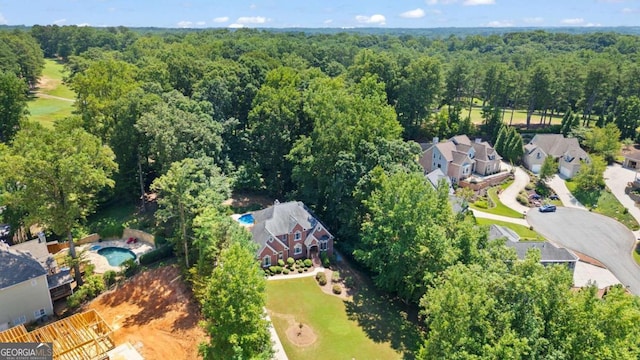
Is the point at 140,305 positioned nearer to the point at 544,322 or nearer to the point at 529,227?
the point at 544,322

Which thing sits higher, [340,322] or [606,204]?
[340,322]

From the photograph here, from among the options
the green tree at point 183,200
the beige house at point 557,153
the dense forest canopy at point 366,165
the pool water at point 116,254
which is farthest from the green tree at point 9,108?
the beige house at point 557,153

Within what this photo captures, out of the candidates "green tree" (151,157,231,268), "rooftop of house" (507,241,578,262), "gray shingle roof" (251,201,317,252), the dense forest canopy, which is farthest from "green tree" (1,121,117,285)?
"rooftop of house" (507,241,578,262)

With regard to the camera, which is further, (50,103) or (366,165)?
(50,103)

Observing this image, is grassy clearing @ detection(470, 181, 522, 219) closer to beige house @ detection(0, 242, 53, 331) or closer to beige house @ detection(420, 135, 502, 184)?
beige house @ detection(420, 135, 502, 184)

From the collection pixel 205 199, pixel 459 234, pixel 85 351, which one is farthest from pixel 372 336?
pixel 85 351

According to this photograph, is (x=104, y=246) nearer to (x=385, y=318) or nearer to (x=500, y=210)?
(x=385, y=318)

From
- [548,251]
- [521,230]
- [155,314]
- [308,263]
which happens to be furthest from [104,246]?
[521,230]
